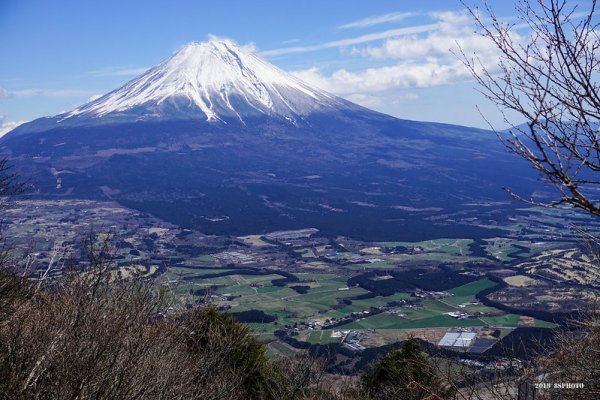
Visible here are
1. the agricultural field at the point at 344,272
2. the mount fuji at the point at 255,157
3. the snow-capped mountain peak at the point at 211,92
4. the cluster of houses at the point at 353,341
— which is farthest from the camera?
the snow-capped mountain peak at the point at 211,92

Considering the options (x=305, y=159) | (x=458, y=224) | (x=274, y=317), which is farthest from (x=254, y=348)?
(x=305, y=159)

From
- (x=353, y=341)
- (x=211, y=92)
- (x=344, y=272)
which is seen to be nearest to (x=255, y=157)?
(x=211, y=92)

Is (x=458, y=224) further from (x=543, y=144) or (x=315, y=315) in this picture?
(x=543, y=144)

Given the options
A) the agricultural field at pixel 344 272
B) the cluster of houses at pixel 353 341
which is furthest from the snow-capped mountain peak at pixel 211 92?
the cluster of houses at pixel 353 341

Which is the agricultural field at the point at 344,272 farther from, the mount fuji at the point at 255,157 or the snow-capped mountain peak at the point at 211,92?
the snow-capped mountain peak at the point at 211,92

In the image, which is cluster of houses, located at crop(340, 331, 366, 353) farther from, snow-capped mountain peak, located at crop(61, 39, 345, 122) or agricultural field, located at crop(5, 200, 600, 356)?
snow-capped mountain peak, located at crop(61, 39, 345, 122)

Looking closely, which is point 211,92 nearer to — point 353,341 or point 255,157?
point 255,157

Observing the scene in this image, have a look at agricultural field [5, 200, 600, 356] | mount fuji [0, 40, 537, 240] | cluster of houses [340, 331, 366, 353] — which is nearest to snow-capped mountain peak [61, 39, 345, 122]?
mount fuji [0, 40, 537, 240]
